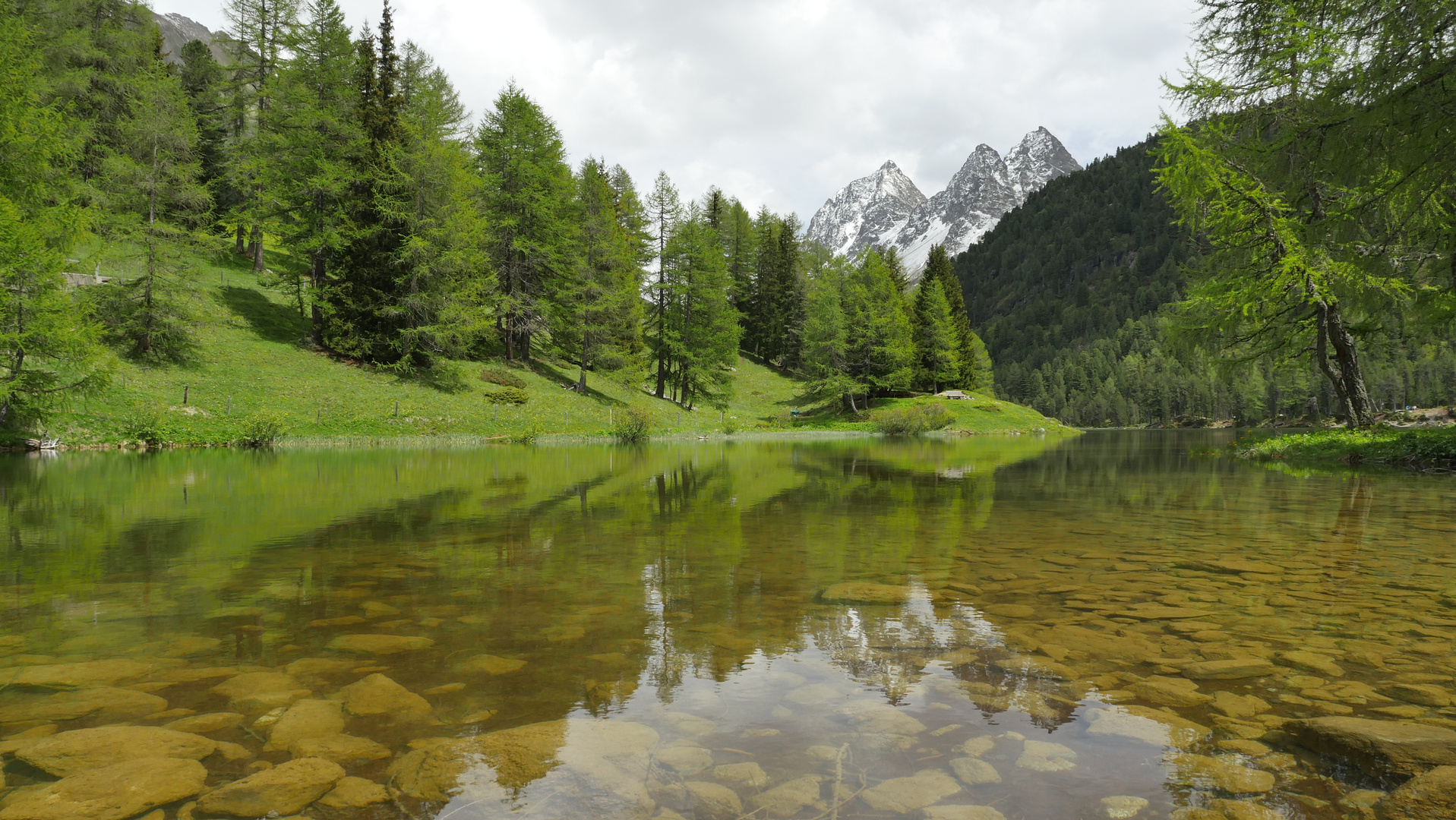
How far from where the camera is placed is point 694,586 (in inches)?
227

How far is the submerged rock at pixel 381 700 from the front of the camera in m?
3.29

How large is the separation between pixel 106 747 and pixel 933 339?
6337 cm

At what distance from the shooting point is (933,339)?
61.8m

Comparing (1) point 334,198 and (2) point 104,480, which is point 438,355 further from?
(2) point 104,480

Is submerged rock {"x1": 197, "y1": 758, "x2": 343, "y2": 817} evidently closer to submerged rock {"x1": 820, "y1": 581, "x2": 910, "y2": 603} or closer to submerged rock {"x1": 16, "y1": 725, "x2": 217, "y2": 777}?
submerged rock {"x1": 16, "y1": 725, "x2": 217, "y2": 777}

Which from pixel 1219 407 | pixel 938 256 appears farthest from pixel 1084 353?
pixel 938 256

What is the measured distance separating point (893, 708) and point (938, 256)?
2872 inches

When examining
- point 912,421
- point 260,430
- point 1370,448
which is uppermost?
point 912,421

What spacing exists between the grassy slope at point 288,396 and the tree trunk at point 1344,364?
27040 mm

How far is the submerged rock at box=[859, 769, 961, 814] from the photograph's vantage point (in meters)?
2.47

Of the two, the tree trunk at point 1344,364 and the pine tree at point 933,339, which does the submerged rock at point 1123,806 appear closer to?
the tree trunk at point 1344,364

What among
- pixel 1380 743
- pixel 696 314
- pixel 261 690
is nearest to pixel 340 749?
pixel 261 690

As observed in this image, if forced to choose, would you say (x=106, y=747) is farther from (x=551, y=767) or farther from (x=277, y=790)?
(x=551, y=767)

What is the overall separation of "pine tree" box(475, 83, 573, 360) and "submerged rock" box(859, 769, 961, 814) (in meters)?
38.9
